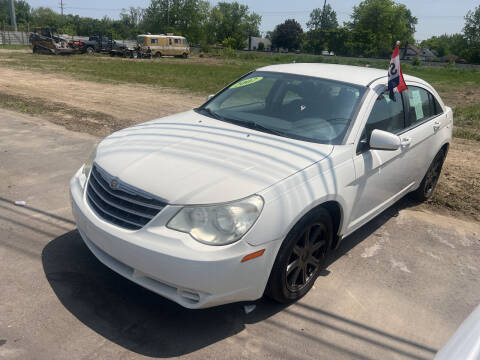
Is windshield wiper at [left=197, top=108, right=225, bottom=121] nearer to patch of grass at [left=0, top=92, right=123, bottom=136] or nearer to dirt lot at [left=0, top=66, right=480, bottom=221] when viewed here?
dirt lot at [left=0, top=66, right=480, bottom=221]

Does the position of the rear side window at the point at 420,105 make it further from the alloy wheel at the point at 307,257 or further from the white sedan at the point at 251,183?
the alloy wheel at the point at 307,257

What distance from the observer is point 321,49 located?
287ft

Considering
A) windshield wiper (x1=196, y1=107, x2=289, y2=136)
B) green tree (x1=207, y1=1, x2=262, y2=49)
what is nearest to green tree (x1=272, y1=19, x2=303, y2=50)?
green tree (x1=207, y1=1, x2=262, y2=49)

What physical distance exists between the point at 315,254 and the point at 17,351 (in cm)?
210

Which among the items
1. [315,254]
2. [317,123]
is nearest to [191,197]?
[315,254]

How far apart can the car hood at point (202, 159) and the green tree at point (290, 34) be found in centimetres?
10929

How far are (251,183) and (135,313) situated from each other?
1.22 metres

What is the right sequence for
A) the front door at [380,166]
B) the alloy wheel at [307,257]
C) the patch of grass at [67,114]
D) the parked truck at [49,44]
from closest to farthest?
1. the alloy wheel at [307,257]
2. the front door at [380,166]
3. the patch of grass at [67,114]
4. the parked truck at [49,44]

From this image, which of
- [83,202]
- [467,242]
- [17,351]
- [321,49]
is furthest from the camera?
[321,49]

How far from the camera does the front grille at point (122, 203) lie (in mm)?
2682

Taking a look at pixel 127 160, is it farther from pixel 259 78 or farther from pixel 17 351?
pixel 259 78

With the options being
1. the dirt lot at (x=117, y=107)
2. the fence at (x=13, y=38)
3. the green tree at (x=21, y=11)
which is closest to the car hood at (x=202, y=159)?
the dirt lot at (x=117, y=107)

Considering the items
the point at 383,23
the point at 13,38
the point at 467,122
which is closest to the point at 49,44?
the point at 13,38

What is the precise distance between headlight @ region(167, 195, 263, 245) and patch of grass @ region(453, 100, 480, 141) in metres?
8.21
